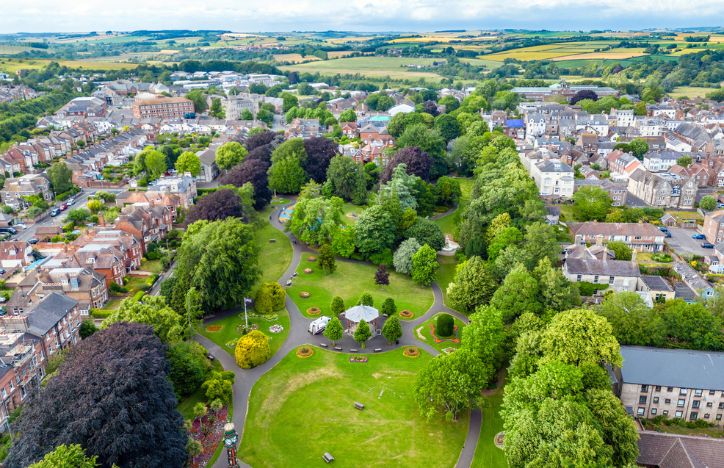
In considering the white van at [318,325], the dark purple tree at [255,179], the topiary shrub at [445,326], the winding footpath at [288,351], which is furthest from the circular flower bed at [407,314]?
the dark purple tree at [255,179]

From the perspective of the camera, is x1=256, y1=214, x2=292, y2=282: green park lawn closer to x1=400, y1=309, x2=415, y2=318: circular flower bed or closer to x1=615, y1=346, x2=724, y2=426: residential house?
x1=400, y1=309, x2=415, y2=318: circular flower bed

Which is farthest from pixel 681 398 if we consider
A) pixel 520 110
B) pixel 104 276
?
pixel 520 110

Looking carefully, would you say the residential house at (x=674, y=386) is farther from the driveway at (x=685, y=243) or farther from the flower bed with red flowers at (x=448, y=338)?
the driveway at (x=685, y=243)

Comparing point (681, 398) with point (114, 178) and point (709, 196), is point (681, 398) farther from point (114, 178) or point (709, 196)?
point (114, 178)

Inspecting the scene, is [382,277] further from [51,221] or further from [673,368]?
[51,221]

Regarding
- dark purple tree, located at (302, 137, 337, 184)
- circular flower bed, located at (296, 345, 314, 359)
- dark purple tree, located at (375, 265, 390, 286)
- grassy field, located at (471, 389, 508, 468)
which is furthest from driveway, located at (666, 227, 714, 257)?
dark purple tree, located at (302, 137, 337, 184)

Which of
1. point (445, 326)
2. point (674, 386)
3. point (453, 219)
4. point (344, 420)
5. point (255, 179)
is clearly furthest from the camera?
point (255, 179)

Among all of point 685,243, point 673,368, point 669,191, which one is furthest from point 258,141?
point 673,368
